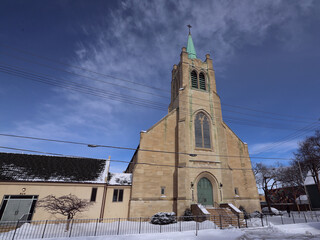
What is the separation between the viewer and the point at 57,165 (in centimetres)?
1911

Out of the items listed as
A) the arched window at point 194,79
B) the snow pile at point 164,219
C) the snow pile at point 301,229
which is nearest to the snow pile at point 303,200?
the snow pile at point 301,229

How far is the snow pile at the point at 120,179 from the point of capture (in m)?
18.8

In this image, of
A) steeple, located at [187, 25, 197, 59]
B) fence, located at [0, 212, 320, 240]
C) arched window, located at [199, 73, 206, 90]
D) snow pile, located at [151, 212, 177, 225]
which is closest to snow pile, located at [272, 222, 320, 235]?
fence, located at [0, 212, 320, 240]

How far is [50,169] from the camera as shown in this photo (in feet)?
59.7

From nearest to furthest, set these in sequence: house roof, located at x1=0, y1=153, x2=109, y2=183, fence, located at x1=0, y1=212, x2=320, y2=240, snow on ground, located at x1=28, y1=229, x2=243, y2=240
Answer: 1. snow on ground, located at x1=28, y1=229, x2=243, y2=240
2. fence, located at x1=0, y1=212, x2=320, y2=240
3. house roof, located at x1=0, y1=153, x2=109, y2=183

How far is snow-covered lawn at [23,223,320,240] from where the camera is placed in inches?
427

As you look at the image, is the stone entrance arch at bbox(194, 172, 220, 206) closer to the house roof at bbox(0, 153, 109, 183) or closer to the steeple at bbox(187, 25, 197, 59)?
the house roof at bbox(0, 153, 109, 183)

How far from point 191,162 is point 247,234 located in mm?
8932

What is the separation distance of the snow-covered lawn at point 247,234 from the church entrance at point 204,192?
20.0ft

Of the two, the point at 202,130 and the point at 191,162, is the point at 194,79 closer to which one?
the point at 202,130

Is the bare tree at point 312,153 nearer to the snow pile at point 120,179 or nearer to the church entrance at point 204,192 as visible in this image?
the church entrance at point 204,192

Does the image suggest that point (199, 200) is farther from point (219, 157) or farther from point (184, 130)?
point (184, 130)

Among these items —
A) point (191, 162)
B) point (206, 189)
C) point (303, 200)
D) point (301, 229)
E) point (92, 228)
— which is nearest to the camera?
point (301, 229)

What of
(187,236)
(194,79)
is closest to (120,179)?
(187,236)
